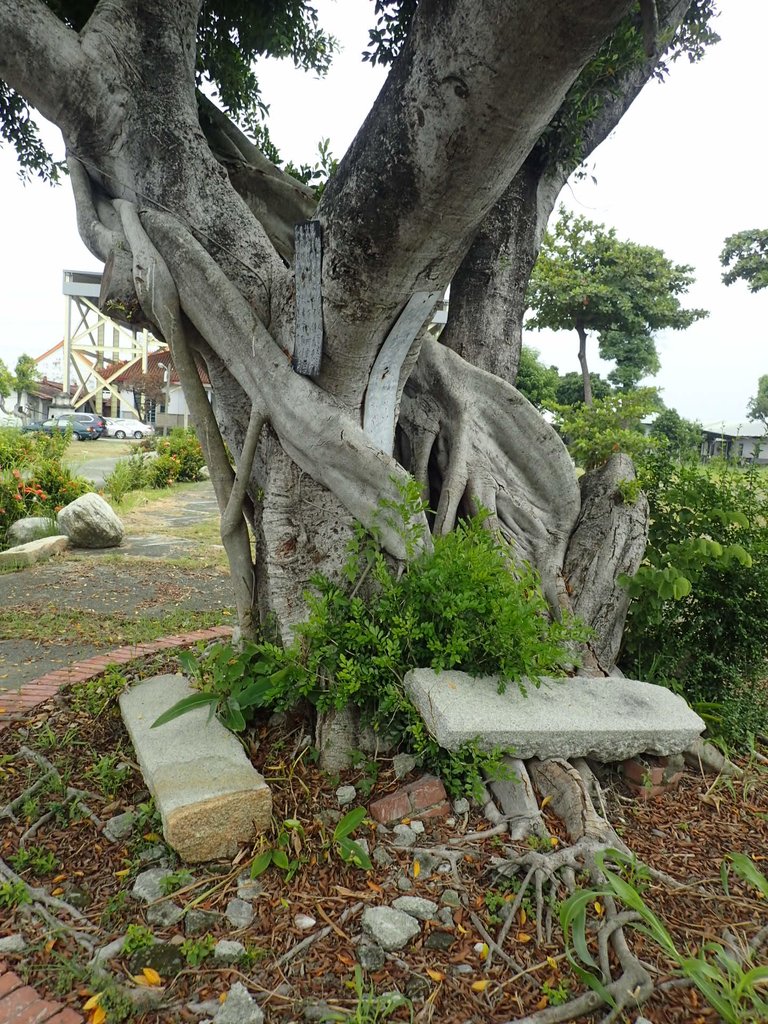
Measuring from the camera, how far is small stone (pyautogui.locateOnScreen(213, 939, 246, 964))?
218cm

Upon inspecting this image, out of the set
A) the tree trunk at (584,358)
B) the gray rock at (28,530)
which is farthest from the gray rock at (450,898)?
the tree trunk at (584,358)

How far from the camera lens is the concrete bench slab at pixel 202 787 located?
2.59 m

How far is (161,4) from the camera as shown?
384cm

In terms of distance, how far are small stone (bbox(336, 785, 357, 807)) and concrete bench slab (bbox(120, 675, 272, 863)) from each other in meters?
0.35

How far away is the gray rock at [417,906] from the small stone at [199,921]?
0.61 m

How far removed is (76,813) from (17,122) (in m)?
5.38

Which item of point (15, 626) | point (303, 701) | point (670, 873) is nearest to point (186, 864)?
point (303, 701)

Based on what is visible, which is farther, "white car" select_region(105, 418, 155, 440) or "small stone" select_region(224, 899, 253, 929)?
"white car" select_region(105, 418, 155, 440)

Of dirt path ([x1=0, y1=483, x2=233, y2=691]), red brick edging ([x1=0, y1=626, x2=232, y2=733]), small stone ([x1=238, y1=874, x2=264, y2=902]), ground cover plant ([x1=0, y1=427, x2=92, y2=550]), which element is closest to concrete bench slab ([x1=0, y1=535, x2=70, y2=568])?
dirt path ([x1=0, y1=483, x2=233, y2=691])

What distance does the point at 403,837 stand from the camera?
8.96 ft

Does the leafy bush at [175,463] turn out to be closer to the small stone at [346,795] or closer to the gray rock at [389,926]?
the small stone at [346,795]

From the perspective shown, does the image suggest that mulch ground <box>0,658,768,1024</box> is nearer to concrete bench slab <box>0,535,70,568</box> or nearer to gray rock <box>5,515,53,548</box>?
concrete bench slab <box>0,535,70,568</box>

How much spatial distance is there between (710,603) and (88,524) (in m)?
7.85

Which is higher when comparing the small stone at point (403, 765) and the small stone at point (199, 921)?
the small stone at point (403, 765)
